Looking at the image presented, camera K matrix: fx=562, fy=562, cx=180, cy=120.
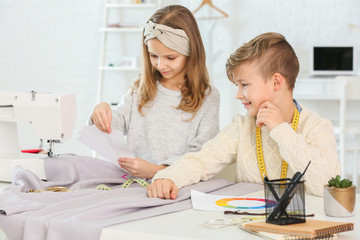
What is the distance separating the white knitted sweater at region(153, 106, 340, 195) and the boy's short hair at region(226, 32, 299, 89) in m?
0.15

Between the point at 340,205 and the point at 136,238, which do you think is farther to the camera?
the point at 340,205

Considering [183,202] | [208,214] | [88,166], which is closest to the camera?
[208,214]

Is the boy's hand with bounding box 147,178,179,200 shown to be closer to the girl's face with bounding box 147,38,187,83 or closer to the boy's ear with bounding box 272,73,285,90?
the boy's ear with bounding box 272,73,285,90

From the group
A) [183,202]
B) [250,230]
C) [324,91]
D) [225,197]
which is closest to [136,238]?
[250,230]

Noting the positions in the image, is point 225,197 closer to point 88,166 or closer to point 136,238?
point 136,238

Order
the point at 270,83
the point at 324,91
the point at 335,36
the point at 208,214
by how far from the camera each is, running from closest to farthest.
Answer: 1. the point at 208,214
2. the point at 270,83
3. the point at 324,91
4. the point at 335,36

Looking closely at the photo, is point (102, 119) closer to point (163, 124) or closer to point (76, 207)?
point (163, 124)

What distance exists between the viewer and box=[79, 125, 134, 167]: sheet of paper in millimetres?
1848

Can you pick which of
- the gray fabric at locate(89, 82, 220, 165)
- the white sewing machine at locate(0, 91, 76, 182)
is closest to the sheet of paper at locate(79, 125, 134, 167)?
the white sewing machine at locate(0, 91, 76, 182)

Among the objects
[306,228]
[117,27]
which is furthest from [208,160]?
[117,27]

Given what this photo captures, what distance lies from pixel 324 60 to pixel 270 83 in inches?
159

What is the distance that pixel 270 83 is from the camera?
5.57 ft

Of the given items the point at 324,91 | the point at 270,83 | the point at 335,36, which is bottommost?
the point at 270,83

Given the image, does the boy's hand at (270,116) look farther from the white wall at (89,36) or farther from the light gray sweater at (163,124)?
the white wall at (89,36)
